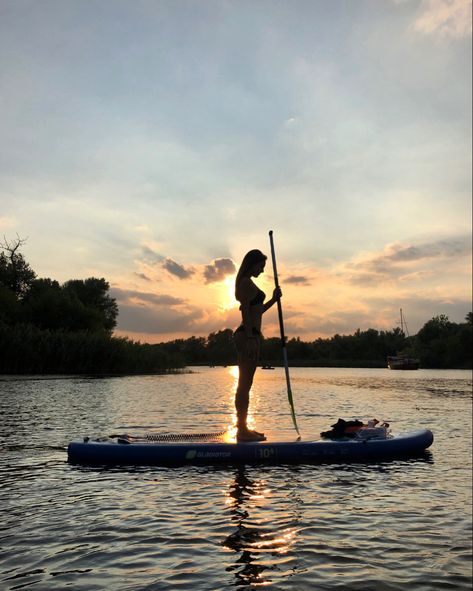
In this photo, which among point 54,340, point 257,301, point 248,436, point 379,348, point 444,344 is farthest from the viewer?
point 379,348

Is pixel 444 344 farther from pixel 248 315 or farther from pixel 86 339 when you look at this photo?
→ pixel 248 315

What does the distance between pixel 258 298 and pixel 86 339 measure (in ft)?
140

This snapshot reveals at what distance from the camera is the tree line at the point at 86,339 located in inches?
1844

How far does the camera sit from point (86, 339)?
5100 cm

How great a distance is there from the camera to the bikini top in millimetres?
10781

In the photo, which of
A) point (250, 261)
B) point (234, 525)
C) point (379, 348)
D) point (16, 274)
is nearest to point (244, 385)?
point (250, 261)

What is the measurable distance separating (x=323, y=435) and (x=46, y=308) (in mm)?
63653

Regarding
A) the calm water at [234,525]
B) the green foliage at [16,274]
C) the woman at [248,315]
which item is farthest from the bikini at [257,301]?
the green foliage at [16,274]

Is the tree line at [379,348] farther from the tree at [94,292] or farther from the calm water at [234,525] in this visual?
the calm water at [234,525]

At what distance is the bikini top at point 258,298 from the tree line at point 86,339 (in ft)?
14.1

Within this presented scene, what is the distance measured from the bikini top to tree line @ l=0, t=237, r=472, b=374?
431cm

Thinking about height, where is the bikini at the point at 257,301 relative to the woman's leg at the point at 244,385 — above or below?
above

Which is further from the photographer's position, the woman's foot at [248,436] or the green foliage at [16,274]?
the green foliage at [16,274]

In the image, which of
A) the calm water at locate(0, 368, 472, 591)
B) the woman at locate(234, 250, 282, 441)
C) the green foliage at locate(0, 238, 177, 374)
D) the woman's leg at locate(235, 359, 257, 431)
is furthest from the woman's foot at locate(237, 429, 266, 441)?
the green foliage at locate(0, 238, 177, 374)
